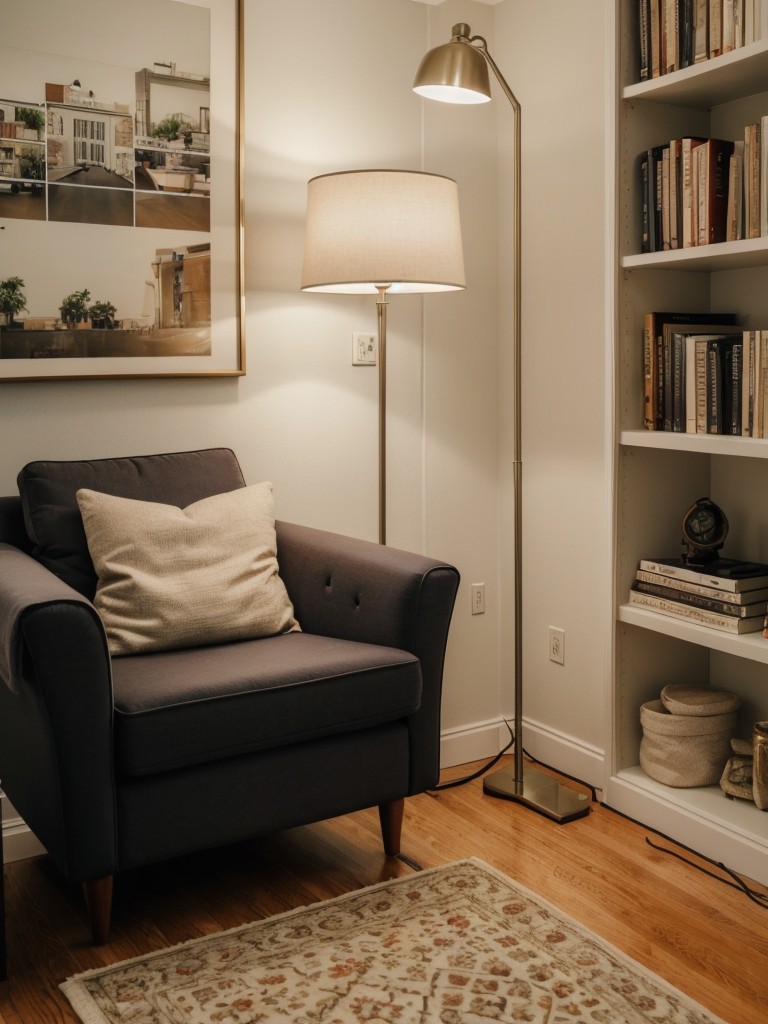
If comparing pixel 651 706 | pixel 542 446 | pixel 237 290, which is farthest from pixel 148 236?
pixel 651 706

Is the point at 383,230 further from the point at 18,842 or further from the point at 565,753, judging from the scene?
the point at 18,842

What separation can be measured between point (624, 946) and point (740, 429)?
3.72 feet

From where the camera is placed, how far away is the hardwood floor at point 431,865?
1.96 meters

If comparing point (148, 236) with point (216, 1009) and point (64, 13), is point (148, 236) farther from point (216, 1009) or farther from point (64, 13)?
point (216, 1009)

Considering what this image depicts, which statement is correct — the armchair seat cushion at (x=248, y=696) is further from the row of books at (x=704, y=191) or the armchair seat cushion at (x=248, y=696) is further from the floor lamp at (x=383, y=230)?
the row of books at (x=704, y=191)

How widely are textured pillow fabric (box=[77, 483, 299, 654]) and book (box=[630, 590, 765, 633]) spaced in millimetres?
885

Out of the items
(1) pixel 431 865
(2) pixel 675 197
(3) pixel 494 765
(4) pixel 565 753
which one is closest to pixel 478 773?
(3) pixel 494 765

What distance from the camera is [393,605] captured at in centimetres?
232

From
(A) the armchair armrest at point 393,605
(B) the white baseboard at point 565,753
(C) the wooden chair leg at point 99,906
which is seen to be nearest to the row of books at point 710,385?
(A) the armchair armrest at point 393,605

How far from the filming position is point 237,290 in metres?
2.76

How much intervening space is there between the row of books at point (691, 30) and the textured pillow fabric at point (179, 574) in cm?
145

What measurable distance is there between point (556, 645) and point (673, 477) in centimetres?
65

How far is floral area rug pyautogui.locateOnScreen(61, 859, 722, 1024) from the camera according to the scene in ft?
5.97

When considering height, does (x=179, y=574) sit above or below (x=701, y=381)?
below
